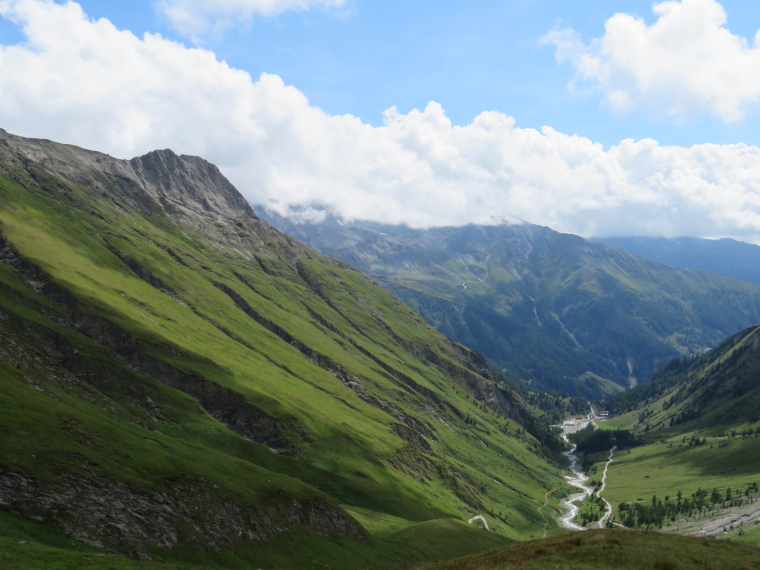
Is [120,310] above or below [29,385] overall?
above

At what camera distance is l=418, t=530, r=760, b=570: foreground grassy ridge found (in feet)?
106

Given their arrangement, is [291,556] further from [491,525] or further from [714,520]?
[714,520]

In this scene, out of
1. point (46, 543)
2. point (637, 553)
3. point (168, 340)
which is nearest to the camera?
point (637, 553)

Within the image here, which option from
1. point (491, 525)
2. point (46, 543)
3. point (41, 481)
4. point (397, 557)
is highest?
point (41, 481)

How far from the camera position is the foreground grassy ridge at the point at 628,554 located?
32250 mm

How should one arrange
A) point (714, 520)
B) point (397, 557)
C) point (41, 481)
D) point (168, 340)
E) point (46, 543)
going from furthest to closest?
1. point (714, 520)
2. point (168, 340)
3. point (397, 557)
4. point (41, 481)
5. point (46, 543)

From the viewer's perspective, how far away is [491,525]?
17700cm

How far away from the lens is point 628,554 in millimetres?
34031

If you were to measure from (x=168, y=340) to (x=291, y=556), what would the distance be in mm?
105760

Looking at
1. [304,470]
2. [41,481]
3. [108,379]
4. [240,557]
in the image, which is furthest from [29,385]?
[304,470]

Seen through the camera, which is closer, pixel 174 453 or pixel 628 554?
pixel 628 554

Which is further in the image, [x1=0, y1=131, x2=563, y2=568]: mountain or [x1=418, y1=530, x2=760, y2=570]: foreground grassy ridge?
[x1=0, y1=131, x2=563, y2=568]: mountain

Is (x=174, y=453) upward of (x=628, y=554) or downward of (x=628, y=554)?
downward

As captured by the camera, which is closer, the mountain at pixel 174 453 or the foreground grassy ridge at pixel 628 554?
the foreground grassy ridge at pixel 628 554
